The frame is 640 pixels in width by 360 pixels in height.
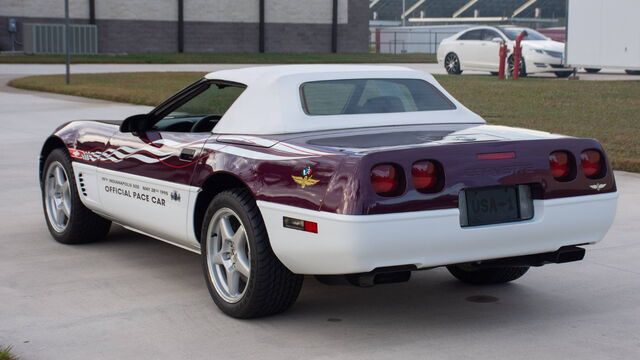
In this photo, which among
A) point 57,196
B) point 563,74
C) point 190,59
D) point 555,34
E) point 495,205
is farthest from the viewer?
point 555,34

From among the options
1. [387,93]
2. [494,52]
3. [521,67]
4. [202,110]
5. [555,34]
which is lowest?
[521,67]

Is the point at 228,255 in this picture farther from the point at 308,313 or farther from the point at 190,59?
the point at 190,59

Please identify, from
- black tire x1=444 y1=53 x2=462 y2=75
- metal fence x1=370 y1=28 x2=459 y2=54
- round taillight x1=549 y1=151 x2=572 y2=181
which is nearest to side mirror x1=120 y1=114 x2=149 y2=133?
round taillight x1=549 y1=151 x2=572 y2=181

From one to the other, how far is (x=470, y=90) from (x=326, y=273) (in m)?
17.6

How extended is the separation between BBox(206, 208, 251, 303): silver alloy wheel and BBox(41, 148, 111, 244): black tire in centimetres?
183

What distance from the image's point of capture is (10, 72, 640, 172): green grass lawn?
554 inches

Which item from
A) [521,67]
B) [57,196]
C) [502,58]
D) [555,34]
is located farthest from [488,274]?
[555,34]

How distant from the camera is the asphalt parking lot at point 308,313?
483 cm

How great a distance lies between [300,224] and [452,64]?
83.8 ft

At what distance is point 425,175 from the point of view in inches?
193

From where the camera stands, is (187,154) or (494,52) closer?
(187,154)

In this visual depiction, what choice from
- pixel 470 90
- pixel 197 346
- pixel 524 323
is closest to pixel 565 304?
pixel 524 323

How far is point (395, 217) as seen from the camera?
4727 millimetres

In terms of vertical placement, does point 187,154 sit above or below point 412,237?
above
